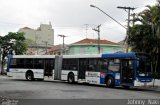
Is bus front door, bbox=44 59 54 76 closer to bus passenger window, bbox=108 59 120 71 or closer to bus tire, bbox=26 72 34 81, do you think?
bus tire, bbox=26 72 34 81

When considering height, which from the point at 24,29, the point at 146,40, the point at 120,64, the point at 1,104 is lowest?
the point at 1,104

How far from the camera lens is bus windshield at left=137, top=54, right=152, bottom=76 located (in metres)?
28.5

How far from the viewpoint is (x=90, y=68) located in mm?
33156

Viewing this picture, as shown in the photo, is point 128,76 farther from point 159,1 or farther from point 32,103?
point 32,103

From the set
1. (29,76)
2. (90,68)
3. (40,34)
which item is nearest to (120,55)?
(90,68)

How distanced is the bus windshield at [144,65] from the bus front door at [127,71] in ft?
1.71

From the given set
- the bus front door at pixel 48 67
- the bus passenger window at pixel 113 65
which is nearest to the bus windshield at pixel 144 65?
the bus passenger window at pixel 113 65

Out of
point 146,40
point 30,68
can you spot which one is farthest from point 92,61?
point 30,68

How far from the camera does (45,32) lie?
14512 centimetres

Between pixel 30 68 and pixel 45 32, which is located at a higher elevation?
pixel 45 32

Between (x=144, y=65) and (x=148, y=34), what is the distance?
8321 mm

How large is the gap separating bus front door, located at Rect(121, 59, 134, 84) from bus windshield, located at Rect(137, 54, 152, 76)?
522 mm

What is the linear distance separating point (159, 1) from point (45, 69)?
500 inches

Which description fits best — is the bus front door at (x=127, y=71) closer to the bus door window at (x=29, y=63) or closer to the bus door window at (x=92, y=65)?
the bus door window at (x=92, y=65)
